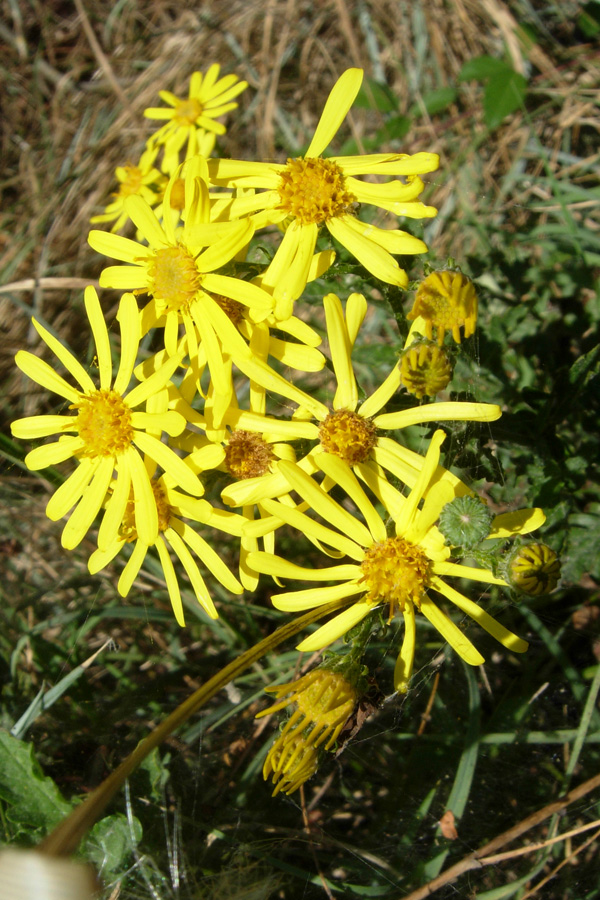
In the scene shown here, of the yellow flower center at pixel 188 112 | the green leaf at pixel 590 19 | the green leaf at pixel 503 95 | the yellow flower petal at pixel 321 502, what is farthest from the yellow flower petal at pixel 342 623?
the green leaf at pixel 590 19

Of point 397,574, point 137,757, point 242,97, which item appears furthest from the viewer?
point 242,97

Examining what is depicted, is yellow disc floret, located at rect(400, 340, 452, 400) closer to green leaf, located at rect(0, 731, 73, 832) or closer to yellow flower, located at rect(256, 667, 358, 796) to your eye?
yellow flower, located at rect(256, 667, 358, 796)

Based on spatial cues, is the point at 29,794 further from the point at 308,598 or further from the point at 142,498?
the point at 308,598

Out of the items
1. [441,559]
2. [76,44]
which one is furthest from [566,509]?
[76,44]

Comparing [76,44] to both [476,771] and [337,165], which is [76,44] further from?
[476,771]

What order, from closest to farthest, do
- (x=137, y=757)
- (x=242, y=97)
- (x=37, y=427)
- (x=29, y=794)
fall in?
(x=137, y=757) < (x=37, y=427) < (x=29, y=794) < (x=242, y=97)

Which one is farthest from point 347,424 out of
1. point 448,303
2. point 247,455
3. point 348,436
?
point 448,303

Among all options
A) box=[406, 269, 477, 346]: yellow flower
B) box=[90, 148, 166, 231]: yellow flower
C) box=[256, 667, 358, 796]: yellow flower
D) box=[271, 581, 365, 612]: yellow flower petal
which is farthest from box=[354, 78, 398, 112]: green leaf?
box=[256, 667, 358, 796]: yellow flower

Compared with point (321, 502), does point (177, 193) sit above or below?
above
